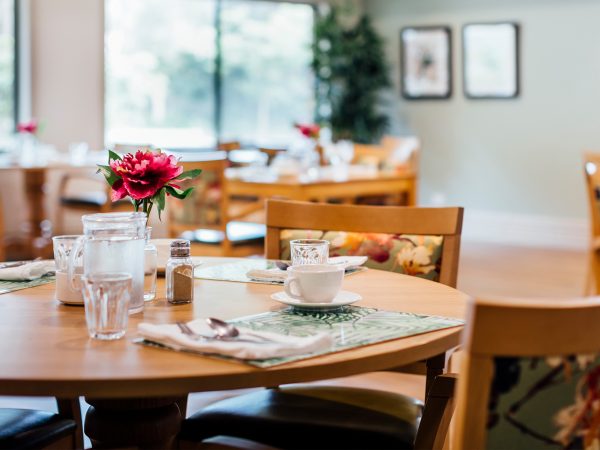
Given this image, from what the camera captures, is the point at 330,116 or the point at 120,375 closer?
the point at 120,375

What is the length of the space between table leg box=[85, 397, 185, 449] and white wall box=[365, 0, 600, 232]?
6.76 metres

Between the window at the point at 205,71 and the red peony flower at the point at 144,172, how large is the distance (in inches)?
253

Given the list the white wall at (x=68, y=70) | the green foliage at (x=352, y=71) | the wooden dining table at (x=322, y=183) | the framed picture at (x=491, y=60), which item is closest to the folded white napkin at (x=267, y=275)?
the wooden dining table at (x=322, y=183)

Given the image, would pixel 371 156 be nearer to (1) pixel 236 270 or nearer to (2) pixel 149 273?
(1) pixel 236 270

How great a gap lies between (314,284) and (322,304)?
4cm

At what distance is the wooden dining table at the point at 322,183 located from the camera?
5.09m

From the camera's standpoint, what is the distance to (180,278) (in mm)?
1720

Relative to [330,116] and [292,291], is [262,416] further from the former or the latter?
[330,116]

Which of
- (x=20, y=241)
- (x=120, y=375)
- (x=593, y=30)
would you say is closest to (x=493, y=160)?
(x=593, y=30)

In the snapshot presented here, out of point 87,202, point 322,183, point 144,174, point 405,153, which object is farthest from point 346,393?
point 87,202

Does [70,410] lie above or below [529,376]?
below

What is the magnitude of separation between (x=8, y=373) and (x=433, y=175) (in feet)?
26.1

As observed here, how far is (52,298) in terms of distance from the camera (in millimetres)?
1777

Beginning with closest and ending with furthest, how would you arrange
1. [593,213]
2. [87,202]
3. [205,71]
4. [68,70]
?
1. [593,213]
2. [87,202]
3. [68,70]
4. [205,71]
